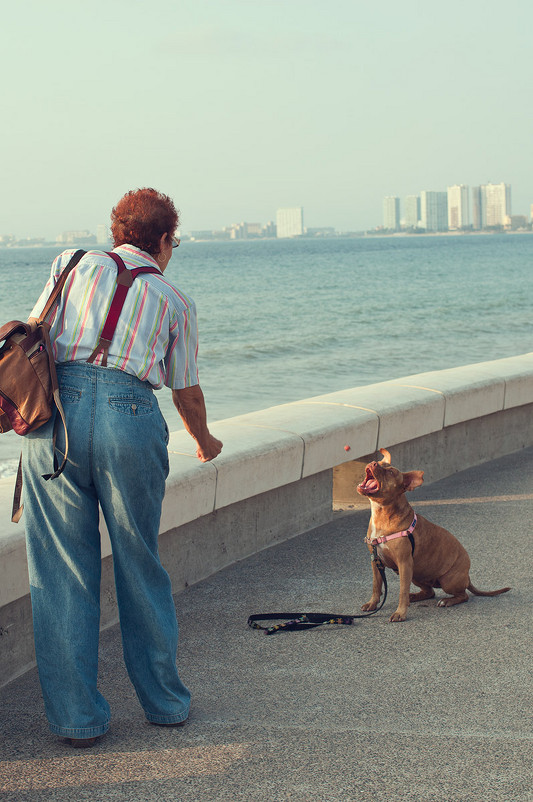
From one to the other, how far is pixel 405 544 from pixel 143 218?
204 centimetres

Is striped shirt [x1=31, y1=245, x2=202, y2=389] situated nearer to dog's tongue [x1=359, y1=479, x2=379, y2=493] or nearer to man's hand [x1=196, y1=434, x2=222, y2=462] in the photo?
man's hand [x1=196, y1=434, x2=222, y2=462]

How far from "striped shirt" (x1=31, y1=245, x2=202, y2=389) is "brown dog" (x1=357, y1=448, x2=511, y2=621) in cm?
154

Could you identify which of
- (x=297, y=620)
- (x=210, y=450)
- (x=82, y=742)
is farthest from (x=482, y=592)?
(x=82, y=742)

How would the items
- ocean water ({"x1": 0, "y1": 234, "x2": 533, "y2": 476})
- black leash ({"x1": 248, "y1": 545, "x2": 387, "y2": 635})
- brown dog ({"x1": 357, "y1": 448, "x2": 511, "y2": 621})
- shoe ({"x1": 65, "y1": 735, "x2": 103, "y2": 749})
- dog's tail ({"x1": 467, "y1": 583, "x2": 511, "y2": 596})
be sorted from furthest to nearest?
ocean water ({"x1": 0, "y1": 234, "x2": 533, "y2": 476})
dog's tail ({"x1": 467, "y1": 583, "x2": 511, "y2": 596})
brown dog ({"x1": 357, "y1": 448, "x2": 511, "y2": 621})
black leash ({"x1": 248, "y1": 545, "x2": 387, "y2": 635})
shoe ({"x1": 65, "y1": 735, "x2": 103, "y2": 749})

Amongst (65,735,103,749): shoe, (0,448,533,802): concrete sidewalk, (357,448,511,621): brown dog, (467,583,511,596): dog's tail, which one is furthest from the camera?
(467,583,511,596): dog's tail

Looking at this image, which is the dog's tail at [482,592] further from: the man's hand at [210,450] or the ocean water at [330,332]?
the ocean water at [330,332]

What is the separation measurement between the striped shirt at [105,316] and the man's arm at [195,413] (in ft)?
0.54

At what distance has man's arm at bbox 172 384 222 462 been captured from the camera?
11.1 ft

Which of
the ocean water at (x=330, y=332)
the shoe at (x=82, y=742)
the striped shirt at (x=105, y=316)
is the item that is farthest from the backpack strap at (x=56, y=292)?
the ocean water at (x=330, y=332)

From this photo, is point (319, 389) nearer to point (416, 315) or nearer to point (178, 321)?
point (178, 321)

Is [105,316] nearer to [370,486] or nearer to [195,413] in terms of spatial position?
[195,413]

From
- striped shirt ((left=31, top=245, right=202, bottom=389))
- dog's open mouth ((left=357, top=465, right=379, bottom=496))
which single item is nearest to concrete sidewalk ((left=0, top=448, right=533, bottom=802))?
dog's open mouth ((left=357, top=465, right=379, bottom=496))

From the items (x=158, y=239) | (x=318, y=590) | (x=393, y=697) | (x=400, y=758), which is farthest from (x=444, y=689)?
(x=158, y=239)

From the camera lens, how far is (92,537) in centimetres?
324
